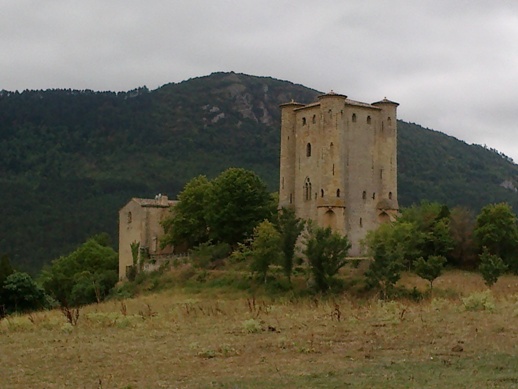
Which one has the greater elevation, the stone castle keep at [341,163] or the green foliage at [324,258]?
the stone castle keep at [341,163]

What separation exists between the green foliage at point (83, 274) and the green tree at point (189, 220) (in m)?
5.91

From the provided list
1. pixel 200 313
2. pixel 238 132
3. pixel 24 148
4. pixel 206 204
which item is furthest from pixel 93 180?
pixel 200 313

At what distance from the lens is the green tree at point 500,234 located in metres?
47.2

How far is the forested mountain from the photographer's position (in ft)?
349

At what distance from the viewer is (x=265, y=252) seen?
146 feet

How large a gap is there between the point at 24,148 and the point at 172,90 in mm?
45191

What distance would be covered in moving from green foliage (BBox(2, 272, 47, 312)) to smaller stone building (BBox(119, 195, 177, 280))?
1159cm

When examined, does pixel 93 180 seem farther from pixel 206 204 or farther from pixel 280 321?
pixel 280 321

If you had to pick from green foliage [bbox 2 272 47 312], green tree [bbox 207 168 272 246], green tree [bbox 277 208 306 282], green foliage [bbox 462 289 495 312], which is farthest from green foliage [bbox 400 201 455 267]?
green foliage [bbox 462 289 495 312]

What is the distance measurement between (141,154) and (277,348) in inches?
4744

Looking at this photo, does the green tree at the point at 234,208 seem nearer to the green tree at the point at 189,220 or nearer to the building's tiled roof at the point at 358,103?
the green tree at the point at 189,220

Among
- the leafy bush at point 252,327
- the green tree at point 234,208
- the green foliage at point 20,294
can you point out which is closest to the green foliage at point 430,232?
the green tree at point 234,208

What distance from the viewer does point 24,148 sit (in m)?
135

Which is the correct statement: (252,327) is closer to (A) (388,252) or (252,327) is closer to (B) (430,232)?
(A) (388,252)
